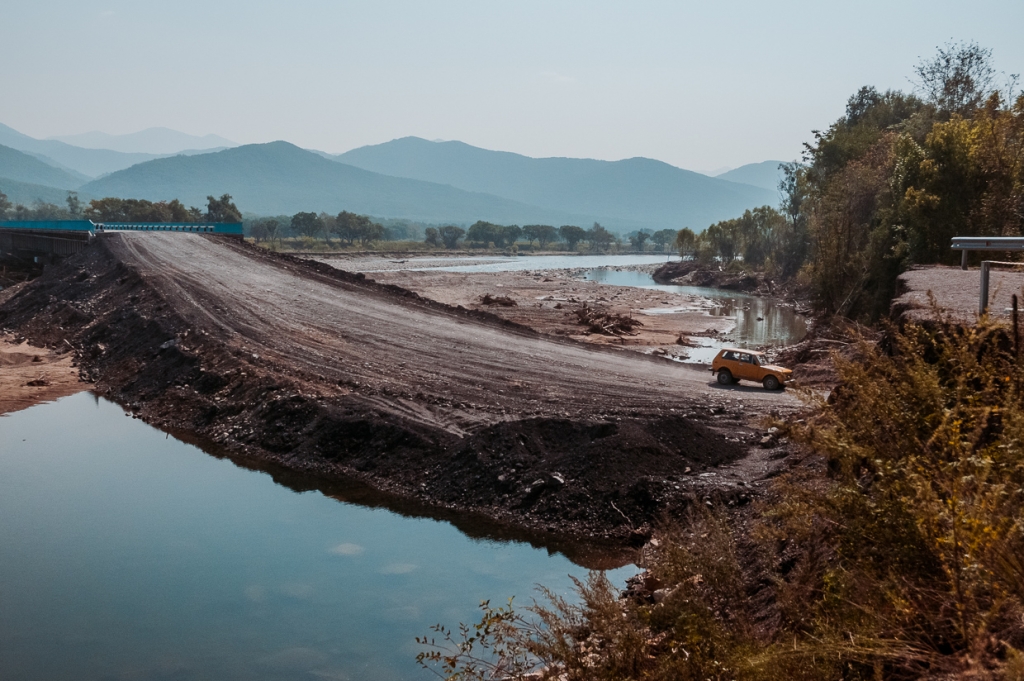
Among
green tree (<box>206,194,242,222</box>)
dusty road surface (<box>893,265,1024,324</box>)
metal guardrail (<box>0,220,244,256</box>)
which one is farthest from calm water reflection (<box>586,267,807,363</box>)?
green tree (<box>206,194,242,222</box>)

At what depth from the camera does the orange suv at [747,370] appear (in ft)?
97.2

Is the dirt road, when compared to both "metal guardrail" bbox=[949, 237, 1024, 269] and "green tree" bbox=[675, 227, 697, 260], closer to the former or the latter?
"metal guardrail" bbox=[949, 237, 1024, 269]

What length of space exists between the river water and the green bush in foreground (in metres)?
5.27

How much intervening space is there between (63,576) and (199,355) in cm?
1743

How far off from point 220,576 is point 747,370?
2033 cm

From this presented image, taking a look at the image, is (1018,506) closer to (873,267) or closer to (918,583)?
(918,583)

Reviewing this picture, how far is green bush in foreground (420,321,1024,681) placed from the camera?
587cm

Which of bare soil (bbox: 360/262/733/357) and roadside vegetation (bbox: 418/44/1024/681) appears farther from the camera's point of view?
bare soil (bbox: 360/262/733/357)

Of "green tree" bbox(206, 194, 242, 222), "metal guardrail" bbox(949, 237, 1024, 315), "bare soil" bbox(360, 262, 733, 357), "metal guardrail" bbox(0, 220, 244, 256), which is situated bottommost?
"bare soil" bbox(360, 262, 733, 357)

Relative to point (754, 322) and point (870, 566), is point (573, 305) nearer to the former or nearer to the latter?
point (754, 322)

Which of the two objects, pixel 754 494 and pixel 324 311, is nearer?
pixel 754 494

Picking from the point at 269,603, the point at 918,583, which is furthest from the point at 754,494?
the point at 918,583

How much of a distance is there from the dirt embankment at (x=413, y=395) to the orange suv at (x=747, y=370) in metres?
0.94

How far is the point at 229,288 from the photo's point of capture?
4444 cm
